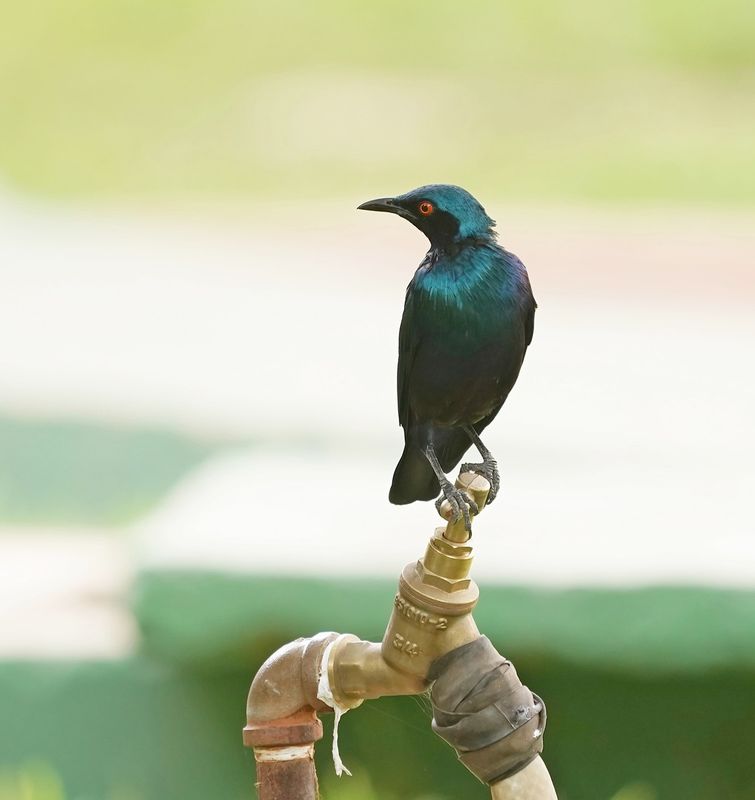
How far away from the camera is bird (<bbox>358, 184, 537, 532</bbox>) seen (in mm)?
1241

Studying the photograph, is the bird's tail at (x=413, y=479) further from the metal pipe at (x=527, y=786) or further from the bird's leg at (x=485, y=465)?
the metal pipe at (x=527, y=786)

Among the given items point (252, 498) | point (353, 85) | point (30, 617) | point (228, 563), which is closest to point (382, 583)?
point (228, 563)

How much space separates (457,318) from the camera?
1.26 metres

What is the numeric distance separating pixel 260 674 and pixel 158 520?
1414 millimetres

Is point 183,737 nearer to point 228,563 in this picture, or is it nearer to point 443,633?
point 228,563

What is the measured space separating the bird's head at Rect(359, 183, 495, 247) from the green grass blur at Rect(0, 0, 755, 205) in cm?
382

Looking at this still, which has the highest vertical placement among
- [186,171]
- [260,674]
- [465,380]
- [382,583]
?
[186,171]

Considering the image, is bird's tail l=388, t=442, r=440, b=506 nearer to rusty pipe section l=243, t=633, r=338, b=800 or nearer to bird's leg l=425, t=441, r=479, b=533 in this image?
bird's leg l=425, t=441, r=479, b=533

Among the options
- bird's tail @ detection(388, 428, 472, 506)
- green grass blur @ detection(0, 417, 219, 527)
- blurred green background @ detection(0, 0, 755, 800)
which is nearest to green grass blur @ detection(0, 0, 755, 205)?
blurred green background @ detection(0, 0, 755, 800)

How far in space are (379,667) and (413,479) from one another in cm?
25

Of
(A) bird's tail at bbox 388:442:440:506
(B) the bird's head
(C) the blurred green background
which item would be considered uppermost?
(C) the blurred green background

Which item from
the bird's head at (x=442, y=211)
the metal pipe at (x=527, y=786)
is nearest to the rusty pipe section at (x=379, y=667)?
the metal pipe at (x=527, y=786)

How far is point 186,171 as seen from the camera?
5070 millimetres

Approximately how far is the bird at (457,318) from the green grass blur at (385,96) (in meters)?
3.83
